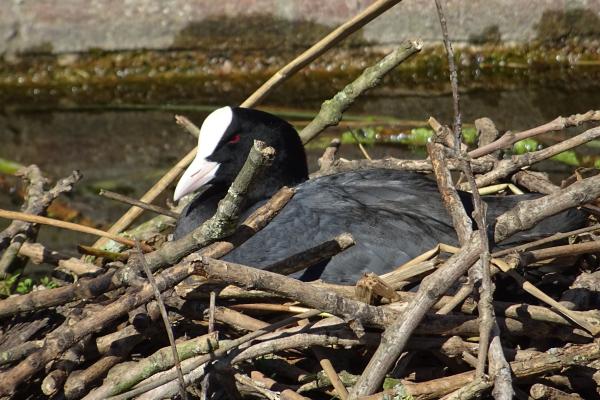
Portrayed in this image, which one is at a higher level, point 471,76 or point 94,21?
point 94,21

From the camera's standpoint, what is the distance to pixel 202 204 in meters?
3.80

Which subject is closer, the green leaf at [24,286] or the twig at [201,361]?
the twig at [201,361]

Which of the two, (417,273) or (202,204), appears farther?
(202,204)

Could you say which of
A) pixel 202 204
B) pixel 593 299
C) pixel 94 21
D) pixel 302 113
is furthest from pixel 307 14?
pixel 593 299

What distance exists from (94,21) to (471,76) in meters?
2.17

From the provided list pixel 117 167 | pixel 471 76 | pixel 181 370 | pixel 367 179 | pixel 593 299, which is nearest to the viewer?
pixel 181 370

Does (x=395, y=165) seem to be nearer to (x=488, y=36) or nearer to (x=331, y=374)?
(x=331, y=374)

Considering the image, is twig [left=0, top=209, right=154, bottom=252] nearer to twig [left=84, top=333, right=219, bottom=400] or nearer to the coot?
the coot

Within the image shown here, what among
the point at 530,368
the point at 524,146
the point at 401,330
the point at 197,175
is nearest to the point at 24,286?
the point at 197,175

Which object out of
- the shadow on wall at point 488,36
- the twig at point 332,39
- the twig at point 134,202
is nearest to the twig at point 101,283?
the twig at point 134,202

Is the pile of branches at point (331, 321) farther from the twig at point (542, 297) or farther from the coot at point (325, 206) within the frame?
the coot at point (325, 206)

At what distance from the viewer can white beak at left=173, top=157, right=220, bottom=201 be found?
385cm

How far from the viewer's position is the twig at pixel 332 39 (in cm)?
361

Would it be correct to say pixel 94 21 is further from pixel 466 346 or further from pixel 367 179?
pixel 466 346
